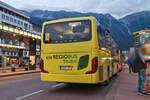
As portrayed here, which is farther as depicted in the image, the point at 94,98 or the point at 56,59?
the point at 56,59

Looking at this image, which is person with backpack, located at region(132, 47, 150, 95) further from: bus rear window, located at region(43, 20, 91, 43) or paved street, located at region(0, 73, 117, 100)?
bus rear window, located at region(43, 20, 91, 43)

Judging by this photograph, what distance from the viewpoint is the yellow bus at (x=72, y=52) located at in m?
6.91

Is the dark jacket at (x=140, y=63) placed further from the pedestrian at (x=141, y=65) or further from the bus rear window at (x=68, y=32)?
the bus rear window at (x=68, y=32)

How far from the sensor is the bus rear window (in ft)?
23.7

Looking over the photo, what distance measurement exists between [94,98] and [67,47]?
232 cm

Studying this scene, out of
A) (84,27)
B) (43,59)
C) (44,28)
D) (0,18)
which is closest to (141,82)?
(84,27)

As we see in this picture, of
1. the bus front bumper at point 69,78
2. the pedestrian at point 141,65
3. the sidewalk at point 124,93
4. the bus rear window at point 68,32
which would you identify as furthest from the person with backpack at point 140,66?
the bus rear window at point 68,32

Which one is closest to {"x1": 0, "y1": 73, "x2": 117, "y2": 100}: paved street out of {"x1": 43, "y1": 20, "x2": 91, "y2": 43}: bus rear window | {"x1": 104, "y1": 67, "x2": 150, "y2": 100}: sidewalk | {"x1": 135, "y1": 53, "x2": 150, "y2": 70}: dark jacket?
{"x1": 104, "y1": 67, "x2": 150, "y2": 100}: sidewalk

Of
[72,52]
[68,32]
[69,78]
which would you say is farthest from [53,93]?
[68,32]

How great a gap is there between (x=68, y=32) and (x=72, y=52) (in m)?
0.91

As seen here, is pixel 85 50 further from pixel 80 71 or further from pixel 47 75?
pixel 47 75

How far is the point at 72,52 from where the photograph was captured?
23.6 feet

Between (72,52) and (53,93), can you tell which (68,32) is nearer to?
(72,52)

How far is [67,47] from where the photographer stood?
7277 mm
